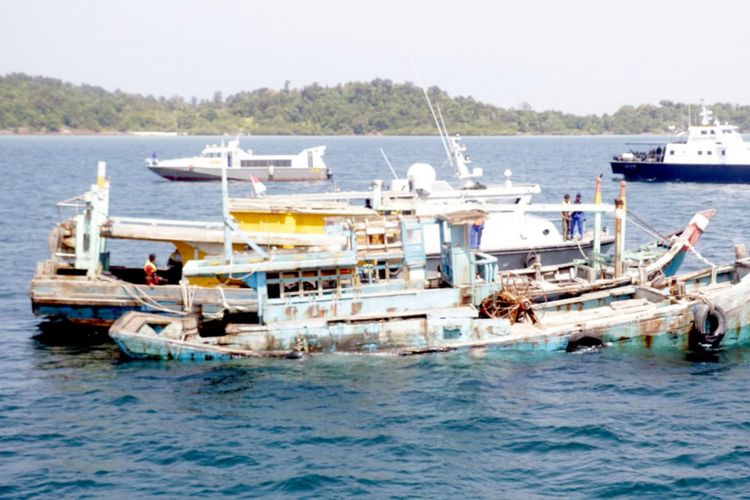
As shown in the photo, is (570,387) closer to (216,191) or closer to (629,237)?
(629,237)

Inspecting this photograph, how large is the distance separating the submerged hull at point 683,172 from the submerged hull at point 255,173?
27.2 meters

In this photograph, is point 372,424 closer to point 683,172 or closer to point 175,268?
point 175,268

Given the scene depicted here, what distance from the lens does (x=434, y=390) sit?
69.8 feet

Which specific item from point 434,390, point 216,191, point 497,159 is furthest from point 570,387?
point 497,159

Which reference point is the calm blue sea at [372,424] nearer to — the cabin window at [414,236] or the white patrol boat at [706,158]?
the cabin window at [414,236]

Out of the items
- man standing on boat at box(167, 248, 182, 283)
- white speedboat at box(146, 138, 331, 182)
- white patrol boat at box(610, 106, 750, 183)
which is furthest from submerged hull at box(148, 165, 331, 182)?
man standing on boat at box(167, 248, 182, 283)

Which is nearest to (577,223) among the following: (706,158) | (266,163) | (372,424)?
(372,424)

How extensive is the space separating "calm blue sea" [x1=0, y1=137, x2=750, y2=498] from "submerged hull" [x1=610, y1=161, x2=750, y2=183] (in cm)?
5391

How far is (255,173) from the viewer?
80.0 metres

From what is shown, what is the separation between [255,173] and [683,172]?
3718 cm

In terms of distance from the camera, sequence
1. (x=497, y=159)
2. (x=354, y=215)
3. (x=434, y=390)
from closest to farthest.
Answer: (x=434, y=390) < (x=354, y=215) < (x=497, y=159)

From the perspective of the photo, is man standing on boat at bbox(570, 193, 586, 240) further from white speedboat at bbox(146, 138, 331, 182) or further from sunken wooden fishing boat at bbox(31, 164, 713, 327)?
white speedboat at bbox(146, 138, 331, 182)

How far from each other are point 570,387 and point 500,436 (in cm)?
352

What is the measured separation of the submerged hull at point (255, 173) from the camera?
261 ft
